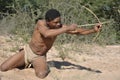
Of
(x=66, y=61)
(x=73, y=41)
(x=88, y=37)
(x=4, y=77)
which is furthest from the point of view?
(x=88, y=37)

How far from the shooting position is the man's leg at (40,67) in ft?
20.9

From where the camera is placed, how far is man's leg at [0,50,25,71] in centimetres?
655

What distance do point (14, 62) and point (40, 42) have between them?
0.61 metres

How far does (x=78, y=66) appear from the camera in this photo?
7.55 m

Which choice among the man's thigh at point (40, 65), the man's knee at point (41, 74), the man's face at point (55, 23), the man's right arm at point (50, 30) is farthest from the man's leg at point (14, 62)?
the man's face at point (55, 23)

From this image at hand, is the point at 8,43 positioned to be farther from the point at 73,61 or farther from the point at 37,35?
the point at 37,35

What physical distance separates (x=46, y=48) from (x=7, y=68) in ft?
2.58

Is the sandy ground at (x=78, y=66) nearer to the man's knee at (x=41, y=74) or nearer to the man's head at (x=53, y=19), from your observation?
the man's knee at (x=41, y=74)

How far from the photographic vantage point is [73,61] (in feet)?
26.4

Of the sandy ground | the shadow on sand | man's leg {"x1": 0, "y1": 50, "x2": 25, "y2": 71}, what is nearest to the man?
man's leg {"x1": 0, "y1": 50, "x2": 25, "y2": 71}

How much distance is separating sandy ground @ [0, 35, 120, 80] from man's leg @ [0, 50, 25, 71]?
101mm

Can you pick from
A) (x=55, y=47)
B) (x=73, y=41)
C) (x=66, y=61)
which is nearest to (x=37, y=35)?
(x=66, y=61)

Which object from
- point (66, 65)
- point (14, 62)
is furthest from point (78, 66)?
point (14, 62)

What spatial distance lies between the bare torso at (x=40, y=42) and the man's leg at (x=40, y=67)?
14 centimetres
